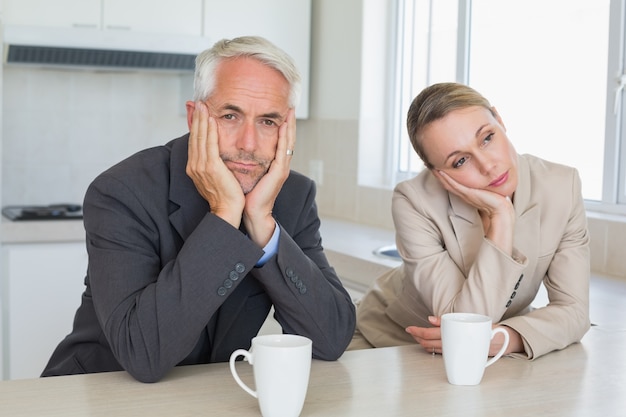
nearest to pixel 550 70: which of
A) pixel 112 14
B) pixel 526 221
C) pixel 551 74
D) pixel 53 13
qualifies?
pixel 551 74

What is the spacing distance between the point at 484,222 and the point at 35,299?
2.24m

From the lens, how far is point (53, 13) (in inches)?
141

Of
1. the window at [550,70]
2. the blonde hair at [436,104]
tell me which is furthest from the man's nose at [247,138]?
the window at [550,70]

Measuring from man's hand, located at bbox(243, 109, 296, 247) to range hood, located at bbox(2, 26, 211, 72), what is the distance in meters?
2.25

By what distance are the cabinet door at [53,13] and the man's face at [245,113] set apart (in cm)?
227

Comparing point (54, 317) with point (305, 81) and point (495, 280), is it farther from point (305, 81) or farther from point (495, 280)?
point (495, 280)

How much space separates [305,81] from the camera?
4.23m

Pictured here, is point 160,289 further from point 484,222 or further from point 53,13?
point 53,13

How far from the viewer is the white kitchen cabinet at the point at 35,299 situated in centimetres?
340

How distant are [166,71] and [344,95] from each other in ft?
2.83

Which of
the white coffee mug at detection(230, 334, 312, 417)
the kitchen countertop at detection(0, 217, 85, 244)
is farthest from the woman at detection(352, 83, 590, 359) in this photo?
the kitchen countertop at detection(0, 217, 85, 244)

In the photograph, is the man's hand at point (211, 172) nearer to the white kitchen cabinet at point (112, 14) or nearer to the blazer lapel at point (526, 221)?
the blazer lapel at point (526, 221)

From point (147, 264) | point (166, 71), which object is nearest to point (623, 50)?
point (147, 264)

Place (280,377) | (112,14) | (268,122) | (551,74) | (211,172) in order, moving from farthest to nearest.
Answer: (112,14) → (551,74) → (268,122) → (211,172) → (280,377)
